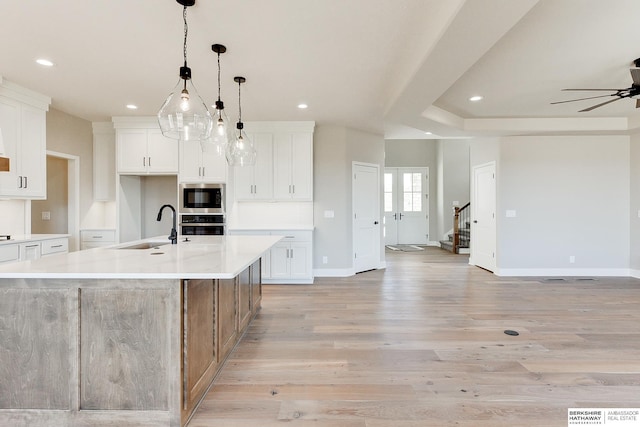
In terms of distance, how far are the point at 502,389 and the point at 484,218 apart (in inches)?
182

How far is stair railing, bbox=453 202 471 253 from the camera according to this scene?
8.36m

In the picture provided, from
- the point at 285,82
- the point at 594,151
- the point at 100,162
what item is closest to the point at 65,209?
the point at 100,162

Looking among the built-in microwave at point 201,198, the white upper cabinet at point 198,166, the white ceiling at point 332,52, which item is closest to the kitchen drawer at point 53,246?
the built-in microwave at point 201,198

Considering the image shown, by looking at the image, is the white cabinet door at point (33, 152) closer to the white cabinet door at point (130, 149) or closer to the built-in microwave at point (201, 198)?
the white cabinet door at point (130, 149)

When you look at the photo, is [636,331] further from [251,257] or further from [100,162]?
[100,162]

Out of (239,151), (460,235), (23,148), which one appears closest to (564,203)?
(460,235)

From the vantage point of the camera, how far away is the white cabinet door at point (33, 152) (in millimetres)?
3896

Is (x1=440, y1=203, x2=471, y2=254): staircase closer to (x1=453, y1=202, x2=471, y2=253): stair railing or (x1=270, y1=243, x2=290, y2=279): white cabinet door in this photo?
(x1=453, y1=202, x2=471, y2=253): stair railing

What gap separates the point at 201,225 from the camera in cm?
506

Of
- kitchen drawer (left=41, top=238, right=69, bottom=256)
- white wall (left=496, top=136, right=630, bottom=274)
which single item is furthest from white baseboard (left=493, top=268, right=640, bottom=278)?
kitchen drawer (left=41, top=238, right=69, bottom=256)

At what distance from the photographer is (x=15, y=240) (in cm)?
354

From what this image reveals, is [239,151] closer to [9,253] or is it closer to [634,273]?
[9,253]

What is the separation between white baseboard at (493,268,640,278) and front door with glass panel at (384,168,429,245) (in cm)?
439

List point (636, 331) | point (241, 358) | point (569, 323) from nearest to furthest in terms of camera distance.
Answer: point (241, 358) → point (636, 331) → point (569, 323)
